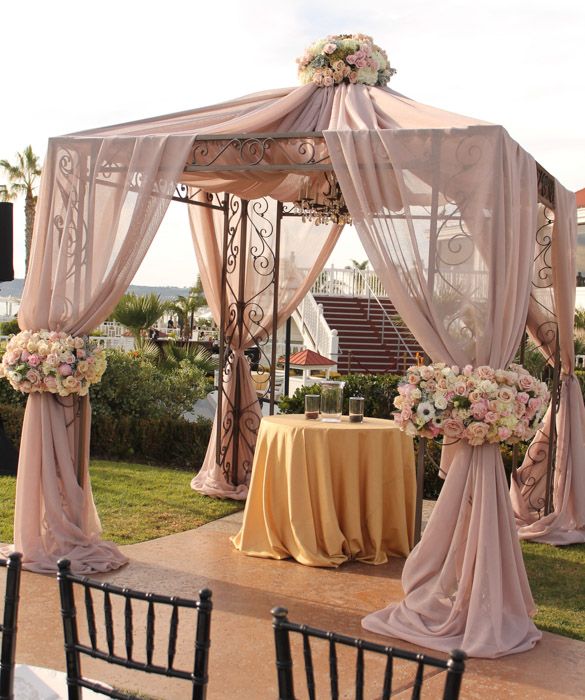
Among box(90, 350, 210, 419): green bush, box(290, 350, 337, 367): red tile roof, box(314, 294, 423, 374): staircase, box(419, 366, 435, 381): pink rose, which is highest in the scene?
box(314, 294, 423, 374): staircase

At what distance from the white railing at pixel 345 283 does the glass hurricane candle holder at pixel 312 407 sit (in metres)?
18.3

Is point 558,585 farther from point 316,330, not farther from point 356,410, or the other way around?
point 316,330

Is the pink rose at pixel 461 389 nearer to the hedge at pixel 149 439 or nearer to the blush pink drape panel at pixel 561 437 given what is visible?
the blush pink drape panel at pixel 561 437

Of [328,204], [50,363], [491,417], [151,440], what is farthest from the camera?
[151,440]

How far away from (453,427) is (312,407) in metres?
2.10

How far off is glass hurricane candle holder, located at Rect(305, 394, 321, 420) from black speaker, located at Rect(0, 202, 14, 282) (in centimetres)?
237

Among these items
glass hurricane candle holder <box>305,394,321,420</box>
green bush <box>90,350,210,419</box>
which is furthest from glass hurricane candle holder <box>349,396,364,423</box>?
green bush <box>90,350,210,419</box>

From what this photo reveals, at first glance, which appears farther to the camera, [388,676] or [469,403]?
[469,403]

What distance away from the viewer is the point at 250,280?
8.91 m

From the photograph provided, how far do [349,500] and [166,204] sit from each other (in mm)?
2426

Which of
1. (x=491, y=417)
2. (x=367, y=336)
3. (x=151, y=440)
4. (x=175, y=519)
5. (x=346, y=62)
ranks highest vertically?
(x=346, y=62)

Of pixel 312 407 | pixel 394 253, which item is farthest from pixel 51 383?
pixel 394 253

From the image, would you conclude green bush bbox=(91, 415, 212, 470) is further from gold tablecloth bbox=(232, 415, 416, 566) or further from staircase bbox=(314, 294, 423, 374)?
staircase bbox=(314, 294, 423, 374)

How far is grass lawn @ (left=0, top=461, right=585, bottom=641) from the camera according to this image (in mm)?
6102
